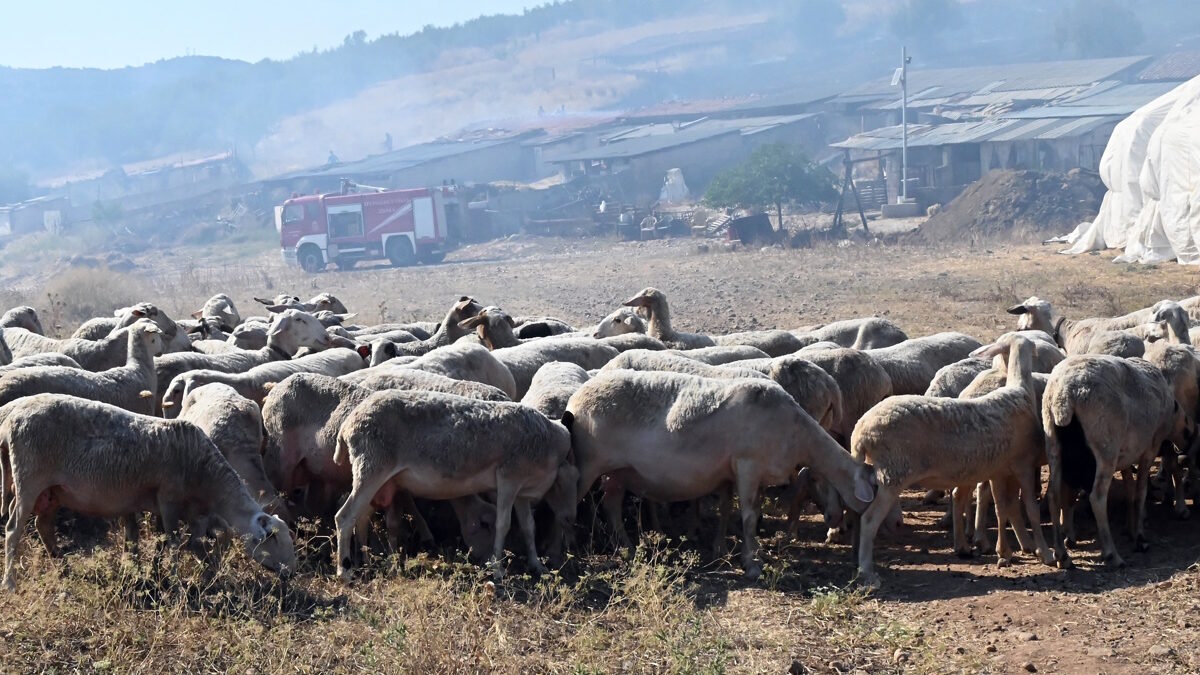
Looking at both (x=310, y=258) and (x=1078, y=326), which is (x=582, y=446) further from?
(x=310, y=258)

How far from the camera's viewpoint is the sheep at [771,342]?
479 inches

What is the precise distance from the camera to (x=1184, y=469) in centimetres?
1009

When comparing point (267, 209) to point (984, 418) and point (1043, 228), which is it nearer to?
point (1043, 228)

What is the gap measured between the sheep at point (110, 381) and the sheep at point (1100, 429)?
19.6 ft

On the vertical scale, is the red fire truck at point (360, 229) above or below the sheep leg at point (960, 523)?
below

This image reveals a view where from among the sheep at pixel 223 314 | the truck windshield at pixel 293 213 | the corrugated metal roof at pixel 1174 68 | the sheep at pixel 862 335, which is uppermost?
the corrugated metal roof at pixel 1174 68

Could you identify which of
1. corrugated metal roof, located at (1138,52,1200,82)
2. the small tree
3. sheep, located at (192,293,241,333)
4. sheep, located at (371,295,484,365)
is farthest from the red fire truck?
corrugated metal roof, located at (1138,52,1200,82)

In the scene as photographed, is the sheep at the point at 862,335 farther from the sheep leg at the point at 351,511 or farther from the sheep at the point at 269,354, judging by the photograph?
the sheep leg at the point at 351,511

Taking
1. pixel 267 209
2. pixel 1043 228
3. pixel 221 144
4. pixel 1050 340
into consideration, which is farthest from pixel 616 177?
pixel 221 144

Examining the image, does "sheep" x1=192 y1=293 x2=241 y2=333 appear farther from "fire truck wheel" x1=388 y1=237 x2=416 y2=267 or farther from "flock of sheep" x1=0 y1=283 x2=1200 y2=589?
"fire truck wheel" x1=388 y1=237 x2=416 y2=267

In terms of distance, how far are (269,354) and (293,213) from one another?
35.3 metres

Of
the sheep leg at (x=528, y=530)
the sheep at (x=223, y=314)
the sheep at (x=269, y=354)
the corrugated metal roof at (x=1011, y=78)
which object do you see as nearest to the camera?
the sheep leg at (x=528, y=530)

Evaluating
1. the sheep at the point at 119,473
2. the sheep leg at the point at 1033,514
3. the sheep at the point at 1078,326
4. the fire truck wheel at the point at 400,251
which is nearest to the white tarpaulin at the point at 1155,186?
the sheep at the point at 1078,326

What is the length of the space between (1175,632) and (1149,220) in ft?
75.1
